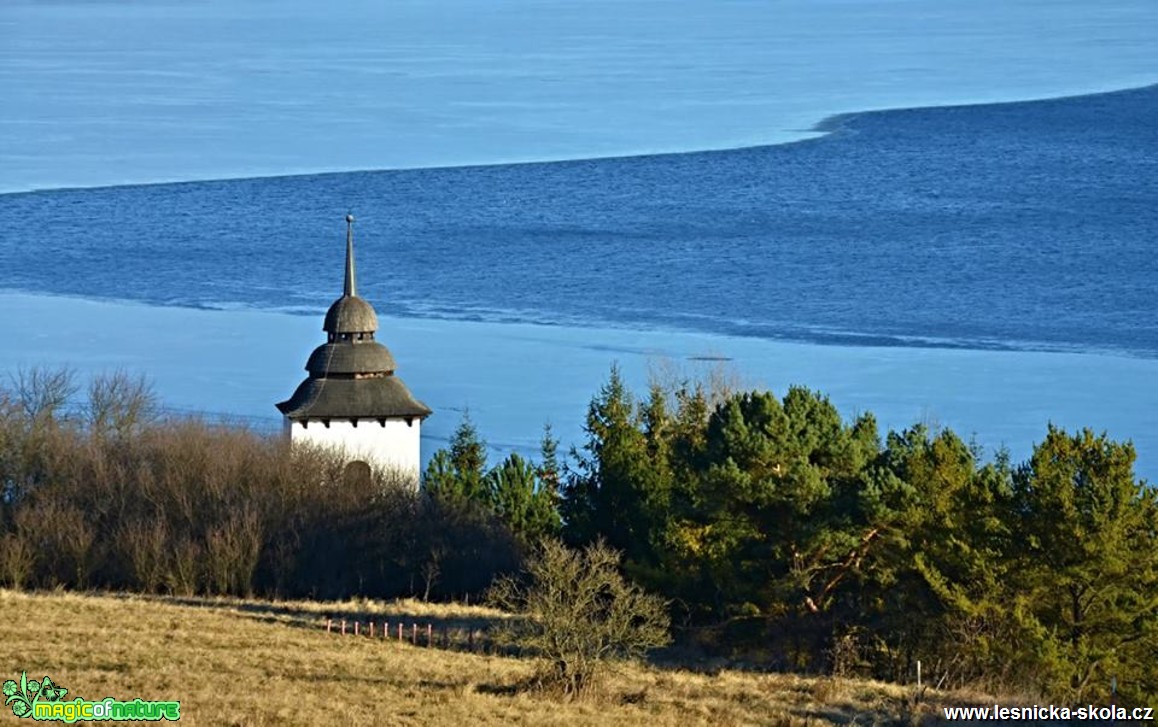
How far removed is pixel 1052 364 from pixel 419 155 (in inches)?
1227

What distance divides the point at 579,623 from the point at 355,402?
29.2 ft

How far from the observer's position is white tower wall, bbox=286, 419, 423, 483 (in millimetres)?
28266

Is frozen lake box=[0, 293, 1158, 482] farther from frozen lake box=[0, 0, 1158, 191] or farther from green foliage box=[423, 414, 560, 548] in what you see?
frozen lake box=[0, 0, 1158, 191]

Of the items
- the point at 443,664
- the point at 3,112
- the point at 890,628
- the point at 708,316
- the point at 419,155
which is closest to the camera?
the point at 443,664

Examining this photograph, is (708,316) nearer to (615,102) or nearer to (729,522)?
(729,522)

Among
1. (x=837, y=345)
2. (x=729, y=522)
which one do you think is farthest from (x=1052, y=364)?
(x=729, y=522)

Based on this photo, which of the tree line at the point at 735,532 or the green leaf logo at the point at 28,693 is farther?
the tree line at the point at 735,532

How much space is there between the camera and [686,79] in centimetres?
9056

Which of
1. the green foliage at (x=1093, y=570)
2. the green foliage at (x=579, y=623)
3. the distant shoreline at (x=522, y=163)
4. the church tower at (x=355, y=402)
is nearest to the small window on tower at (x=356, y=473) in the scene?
the church tower at (x=355, y=402)

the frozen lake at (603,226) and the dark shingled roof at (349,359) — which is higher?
the frozen lake at (603,226)

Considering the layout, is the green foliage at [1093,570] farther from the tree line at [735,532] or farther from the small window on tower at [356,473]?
the small window on tower at [356,473]

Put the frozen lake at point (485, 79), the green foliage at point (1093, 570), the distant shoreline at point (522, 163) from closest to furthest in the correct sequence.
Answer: the green foliage at point (1093, 570) → the distant shoreline at point (522, 163) → the frozen lake at point (485, 79)

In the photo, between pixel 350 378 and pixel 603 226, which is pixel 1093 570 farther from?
pixel 603 226

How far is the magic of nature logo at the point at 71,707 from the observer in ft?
53.5
